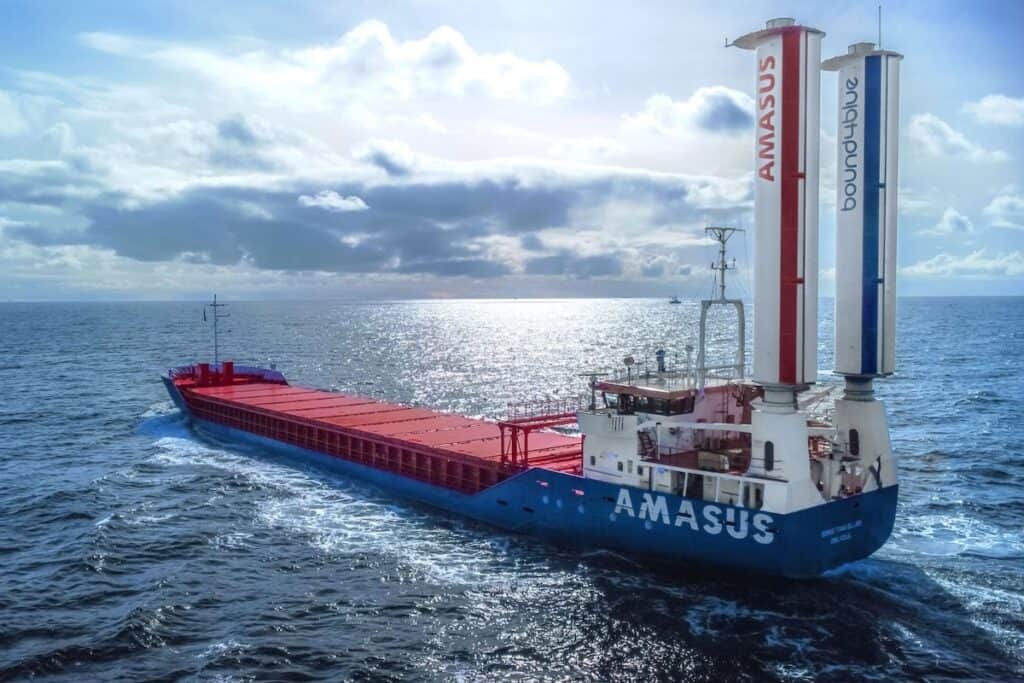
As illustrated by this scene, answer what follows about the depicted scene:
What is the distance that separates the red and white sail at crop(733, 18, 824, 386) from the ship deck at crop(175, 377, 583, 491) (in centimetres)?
1053

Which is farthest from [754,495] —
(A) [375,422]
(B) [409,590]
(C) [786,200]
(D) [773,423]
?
(A) [375,422]

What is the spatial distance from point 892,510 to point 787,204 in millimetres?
11590

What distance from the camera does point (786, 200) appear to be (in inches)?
1002

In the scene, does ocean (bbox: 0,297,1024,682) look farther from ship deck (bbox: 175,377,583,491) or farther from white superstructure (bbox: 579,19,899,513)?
white superstructure (bbox: 579,19,899,513)

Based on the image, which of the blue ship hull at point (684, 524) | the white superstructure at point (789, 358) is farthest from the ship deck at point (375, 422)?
the white superstructure at point (789, 358)

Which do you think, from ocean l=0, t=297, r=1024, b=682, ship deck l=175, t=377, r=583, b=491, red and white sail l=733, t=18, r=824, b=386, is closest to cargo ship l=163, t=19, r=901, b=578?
red and white sail l=733, t=18, r=824, b=386

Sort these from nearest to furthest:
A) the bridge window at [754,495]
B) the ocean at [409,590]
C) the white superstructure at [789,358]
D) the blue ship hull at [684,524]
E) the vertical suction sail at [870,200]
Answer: the ocean at [409,590], the blue ship hull at [684,524], the bridge window at [754,495], the white superstructure at [789,358], the vertical suction sail at [870,200]

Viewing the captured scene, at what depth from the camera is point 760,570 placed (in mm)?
24859

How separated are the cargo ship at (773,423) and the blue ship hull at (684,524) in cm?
5

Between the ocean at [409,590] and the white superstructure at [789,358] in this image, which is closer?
the ocean at [409,590]

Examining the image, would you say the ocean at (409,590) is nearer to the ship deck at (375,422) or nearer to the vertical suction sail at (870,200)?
the ship deck at (375,422)

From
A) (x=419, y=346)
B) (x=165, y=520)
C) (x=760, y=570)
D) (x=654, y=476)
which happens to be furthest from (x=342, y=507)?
(x=419, y=346)

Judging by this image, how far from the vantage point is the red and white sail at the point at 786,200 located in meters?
25.2

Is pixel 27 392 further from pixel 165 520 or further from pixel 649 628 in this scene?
pixel 649 628
